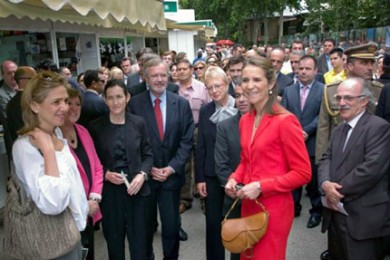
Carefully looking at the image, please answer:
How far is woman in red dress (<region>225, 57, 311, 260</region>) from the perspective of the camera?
2350 mm

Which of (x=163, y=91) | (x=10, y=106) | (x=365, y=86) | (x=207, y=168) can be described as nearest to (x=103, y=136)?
(x=163, y=91)

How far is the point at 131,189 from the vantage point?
3.12 m

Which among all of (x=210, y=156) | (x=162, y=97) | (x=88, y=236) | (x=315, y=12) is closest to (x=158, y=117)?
(x=162, y=97)

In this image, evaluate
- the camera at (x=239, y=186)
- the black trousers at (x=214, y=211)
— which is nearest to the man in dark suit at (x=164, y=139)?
the black trousers at (x=214, y=211)

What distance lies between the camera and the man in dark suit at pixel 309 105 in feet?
15.2

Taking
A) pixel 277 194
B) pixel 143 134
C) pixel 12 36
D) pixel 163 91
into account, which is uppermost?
pixel 12 36

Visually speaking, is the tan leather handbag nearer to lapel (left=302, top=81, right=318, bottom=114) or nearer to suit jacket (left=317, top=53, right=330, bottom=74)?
lapel (left=302, top=81, right=318, bottom=114)

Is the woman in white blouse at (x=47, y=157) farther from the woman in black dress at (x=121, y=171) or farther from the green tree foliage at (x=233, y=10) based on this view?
the green tree foliage at (x=233, y=10)

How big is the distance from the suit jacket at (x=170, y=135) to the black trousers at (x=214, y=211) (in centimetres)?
35

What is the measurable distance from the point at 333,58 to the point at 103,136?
429 cm

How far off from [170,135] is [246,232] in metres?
1.49

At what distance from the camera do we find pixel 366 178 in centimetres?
274

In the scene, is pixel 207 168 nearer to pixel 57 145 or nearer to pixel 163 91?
pixel 163 91

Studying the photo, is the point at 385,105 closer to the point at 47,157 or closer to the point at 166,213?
the point at 166,213
